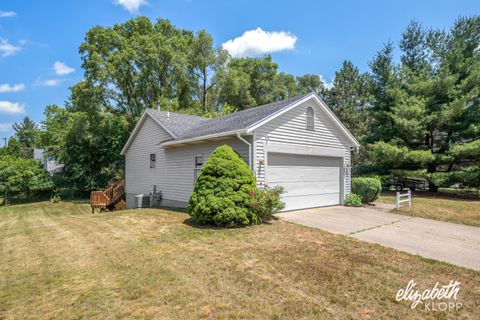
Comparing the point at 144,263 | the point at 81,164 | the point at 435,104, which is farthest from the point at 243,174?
the point at 81,164

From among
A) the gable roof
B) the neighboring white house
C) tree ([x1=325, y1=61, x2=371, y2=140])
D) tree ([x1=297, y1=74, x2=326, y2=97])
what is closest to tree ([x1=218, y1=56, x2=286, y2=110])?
tree ([x1=297, y1=74, x2=326, y2=97])

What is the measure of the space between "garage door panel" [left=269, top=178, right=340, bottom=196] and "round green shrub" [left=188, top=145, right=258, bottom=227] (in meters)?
1.92

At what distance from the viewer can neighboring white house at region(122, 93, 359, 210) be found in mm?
9352

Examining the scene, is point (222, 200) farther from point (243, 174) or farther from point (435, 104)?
point (435, 104)

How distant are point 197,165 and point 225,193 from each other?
3.73 meters

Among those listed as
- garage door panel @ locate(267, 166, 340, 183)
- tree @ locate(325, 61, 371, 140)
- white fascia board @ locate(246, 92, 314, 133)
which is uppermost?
tree @ locate(325, 61, 371, 140)

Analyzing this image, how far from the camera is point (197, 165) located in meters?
11.2

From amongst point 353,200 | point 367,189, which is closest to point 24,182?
point 353,200

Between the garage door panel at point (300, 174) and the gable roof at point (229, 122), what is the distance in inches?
72.1

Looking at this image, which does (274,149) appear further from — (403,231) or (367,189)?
(367,189)

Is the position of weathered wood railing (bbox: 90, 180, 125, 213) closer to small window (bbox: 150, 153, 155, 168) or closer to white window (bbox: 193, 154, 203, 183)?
small window (bbox: 150, 153, 155, 168)

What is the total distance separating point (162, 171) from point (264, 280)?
10.3 m

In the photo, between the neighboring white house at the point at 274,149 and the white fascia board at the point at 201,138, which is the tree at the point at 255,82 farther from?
the white fascia board at the point at 201,138

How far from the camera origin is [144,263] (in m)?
5.11
